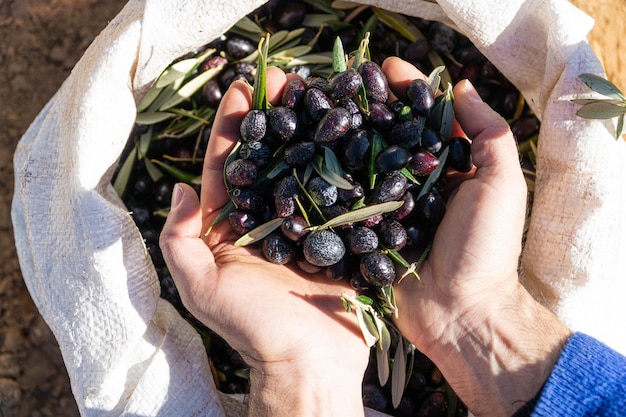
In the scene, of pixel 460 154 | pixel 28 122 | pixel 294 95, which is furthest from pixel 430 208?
pixel 28 122

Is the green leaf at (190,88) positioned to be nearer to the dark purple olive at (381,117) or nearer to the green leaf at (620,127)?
the dark purple olive at (381,117)

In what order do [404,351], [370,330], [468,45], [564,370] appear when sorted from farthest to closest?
[468,45] < [404,351] < [370,330] < [564,370]

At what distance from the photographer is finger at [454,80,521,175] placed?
170 centimetres

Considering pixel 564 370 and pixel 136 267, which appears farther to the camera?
pixel 136 267

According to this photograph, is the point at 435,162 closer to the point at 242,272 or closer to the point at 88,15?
the point at 242,272

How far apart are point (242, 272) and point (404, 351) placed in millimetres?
691

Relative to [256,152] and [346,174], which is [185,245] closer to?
[256,152]

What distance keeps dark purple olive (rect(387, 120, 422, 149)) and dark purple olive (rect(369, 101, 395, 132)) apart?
0.04 m

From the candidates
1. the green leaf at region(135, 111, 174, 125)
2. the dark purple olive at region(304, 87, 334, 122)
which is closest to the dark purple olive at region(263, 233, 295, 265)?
the dark purple olive at region(304, 87, 334, 122)

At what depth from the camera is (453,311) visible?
1.78 meters

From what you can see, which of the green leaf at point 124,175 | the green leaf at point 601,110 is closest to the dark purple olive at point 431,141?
the green leaf at point 601,110

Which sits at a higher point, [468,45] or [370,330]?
[468,45]

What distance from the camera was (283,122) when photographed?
66.5 inches

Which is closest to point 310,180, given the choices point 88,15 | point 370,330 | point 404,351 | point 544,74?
point 370,330
